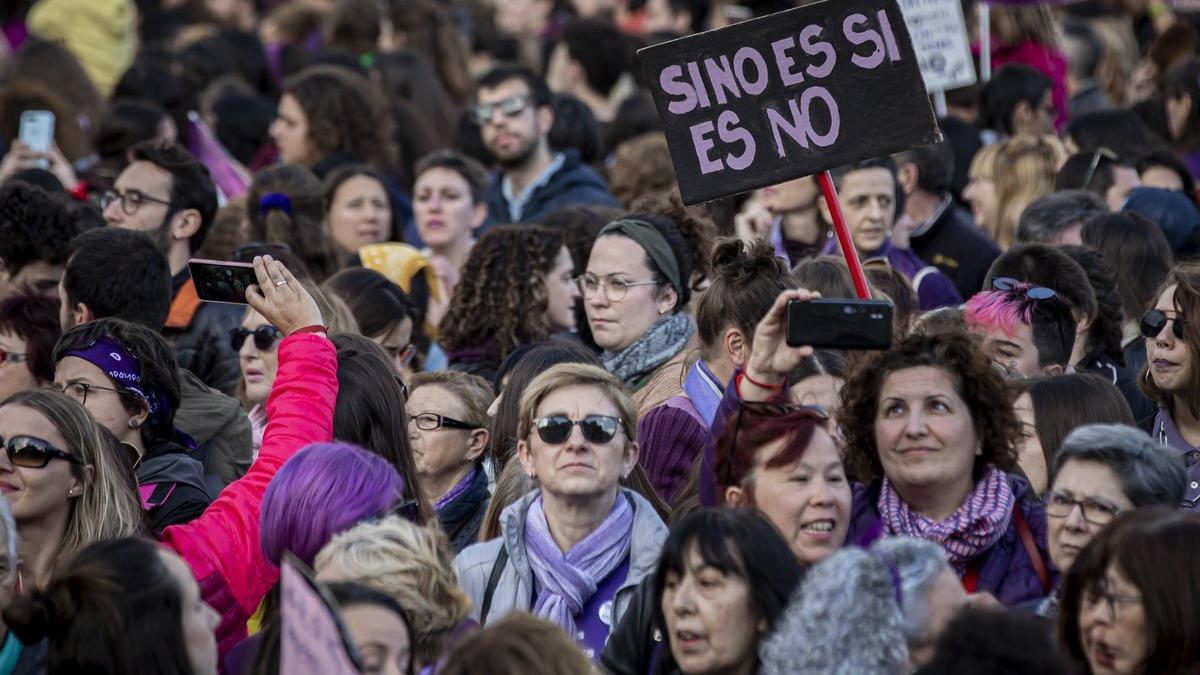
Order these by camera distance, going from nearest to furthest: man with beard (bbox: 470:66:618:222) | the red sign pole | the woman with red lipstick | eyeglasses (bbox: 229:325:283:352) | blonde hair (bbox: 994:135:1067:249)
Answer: the woman with red lipstick < the red sign pole < eyeglasses (bbox: 229:325:283:352) < blonde hair (bbox: 994:135:1067:249) < man with beard (bbox: 470:66:618:222)

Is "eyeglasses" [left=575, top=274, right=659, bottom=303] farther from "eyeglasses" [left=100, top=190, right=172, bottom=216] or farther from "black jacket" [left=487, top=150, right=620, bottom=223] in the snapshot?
"black jacket" [left=487, top=150, right=620, bottom=223]

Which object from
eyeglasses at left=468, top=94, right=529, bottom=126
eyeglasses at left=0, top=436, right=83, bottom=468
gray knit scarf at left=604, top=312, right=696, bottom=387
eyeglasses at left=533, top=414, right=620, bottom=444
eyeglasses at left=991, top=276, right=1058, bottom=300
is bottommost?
eyeglasses at left=991, top=276, right=1058, bottom=300

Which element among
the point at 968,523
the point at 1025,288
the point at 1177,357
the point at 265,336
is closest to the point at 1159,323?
the point at 1177,357

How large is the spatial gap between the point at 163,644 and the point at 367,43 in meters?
10.6

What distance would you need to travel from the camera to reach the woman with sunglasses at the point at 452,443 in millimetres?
6461

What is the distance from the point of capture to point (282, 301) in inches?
229

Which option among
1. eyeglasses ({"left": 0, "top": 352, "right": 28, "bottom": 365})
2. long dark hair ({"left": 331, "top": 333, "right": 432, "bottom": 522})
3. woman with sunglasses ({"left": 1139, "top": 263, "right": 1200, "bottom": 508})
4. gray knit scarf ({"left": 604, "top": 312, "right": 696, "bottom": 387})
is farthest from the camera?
gray knit scarf ({"left": 604, "top": 312, "right": 696, "bottom": 387})

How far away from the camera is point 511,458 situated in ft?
20.0

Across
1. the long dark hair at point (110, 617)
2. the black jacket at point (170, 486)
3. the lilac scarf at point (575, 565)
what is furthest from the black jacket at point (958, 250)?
the long dark hair at point (110, 617)

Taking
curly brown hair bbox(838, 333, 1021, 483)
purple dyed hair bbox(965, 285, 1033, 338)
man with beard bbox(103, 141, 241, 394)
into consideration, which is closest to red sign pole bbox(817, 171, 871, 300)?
curly brown hair bbox(838, 333, 1021, 483)

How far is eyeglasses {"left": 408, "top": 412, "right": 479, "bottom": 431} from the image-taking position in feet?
21.5

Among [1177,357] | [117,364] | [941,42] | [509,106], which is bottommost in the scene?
[1177,357]

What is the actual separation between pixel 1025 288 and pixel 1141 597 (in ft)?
8.95

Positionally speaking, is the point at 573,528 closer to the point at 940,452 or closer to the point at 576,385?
the point at 576,385
